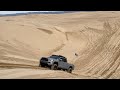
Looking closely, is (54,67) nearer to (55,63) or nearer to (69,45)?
(55,63)

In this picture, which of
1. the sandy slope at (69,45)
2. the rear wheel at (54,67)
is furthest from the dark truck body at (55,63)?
the sandy slope at (69,45)

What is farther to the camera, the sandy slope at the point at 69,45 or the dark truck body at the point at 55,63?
the sandy slope at the point at 69,45

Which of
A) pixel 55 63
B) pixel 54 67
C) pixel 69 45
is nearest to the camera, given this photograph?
pixel 54 67

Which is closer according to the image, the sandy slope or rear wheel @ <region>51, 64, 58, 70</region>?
rear wheel @ <region>51, 64, 58, 70</region>

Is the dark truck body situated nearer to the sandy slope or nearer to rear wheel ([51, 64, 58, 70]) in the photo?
rear wheel ([51, 64, 58, 70])

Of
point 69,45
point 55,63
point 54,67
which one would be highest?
point 69,45

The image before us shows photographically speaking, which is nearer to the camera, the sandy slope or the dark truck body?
the dark truck body

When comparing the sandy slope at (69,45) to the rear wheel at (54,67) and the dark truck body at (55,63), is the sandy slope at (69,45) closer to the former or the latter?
the dark truck body at (55,63)

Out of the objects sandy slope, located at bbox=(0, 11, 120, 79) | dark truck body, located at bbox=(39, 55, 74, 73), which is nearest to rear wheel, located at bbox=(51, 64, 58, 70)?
dark truck body, located at bbox=(39, 55, 74, 73)

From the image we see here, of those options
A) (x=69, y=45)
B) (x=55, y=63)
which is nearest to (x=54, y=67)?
(x=55, y=63)

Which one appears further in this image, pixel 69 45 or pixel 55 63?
pixel 69 45

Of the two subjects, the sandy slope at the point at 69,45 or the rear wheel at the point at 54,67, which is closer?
the rear wheel at the point at 54,67
